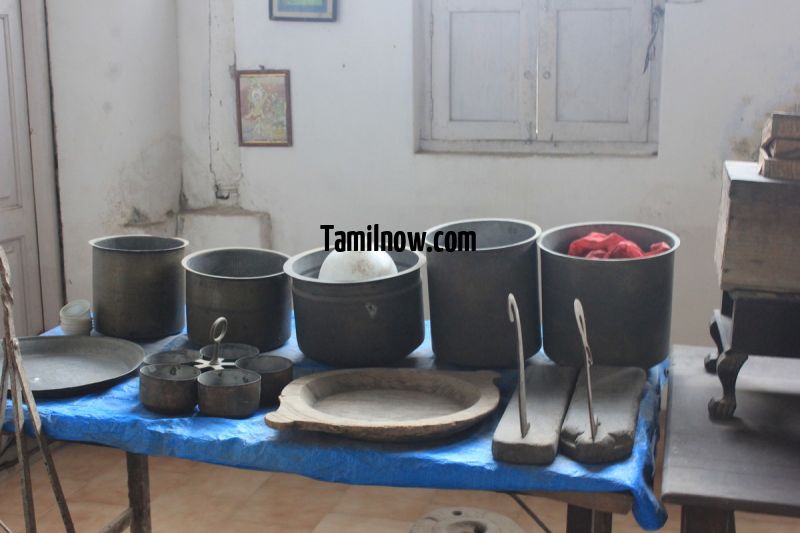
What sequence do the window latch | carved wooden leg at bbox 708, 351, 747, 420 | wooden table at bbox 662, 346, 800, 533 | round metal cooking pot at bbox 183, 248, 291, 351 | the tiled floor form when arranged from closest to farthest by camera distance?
wooden table at bbox 662, 346, 800, 533
carved wooden leg at bbox 708, 351, 747, 420
round metal cooking pot at bbox 183, 248, 291, 351
the tiled floor
the window latch

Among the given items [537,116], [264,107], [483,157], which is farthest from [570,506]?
[264,107]

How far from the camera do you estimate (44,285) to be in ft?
13.0

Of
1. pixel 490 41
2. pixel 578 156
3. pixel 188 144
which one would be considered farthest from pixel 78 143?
pixel 578 156

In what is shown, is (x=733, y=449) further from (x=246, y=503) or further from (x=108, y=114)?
(x=108, y=114)

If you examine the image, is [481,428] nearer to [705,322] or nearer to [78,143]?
[705,322]

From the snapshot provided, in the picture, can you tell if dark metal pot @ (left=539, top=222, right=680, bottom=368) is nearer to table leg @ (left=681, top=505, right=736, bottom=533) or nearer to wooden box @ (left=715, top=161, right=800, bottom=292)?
wooden box @ (left=715, top=161, right=800, bottom=292)

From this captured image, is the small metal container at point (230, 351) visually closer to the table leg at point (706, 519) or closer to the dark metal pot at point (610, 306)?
the dark metal pot at point (610, 306)

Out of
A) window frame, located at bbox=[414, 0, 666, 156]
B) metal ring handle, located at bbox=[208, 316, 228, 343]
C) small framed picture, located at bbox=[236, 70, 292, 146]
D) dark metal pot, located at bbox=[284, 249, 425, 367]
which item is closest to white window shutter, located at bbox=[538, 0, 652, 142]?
window frame, located at bbox=[414, 0, 666, 156]

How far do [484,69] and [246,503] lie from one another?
6.64ft

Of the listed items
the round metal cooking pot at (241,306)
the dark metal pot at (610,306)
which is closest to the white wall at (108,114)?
the round metal cooking pot at (241,306)

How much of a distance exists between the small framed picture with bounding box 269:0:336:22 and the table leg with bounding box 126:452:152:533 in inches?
82.4

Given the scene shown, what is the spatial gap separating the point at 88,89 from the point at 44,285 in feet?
2.80

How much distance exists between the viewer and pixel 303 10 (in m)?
3.96

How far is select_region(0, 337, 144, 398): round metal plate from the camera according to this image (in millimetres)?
2168
